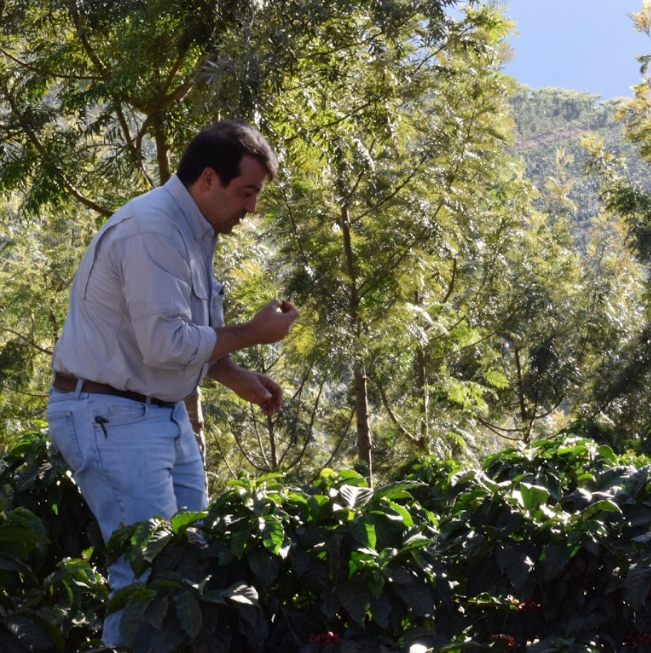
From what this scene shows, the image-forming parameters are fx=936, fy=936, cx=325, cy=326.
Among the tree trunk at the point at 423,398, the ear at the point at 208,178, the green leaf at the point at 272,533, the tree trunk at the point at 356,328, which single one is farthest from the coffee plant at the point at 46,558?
the tree trunk at the point at 423,398

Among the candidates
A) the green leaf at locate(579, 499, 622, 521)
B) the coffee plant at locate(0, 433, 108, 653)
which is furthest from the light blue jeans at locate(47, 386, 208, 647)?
the green leaf at locate(579, 499, 622, 521)

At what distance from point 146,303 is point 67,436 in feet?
1.45

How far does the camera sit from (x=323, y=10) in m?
6.10

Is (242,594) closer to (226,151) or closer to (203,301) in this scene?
(203,301)

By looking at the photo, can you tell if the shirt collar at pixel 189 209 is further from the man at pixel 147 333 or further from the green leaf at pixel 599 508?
the green leaf at pixel 599 508

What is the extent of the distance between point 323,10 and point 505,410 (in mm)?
13026

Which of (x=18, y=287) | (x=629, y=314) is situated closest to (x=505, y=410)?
(x=629, y=314)

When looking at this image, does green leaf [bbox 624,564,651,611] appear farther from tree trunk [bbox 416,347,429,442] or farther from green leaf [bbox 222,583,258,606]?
tree trunk [bbox 416,347,429,442]

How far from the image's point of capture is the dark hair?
8.16 ft

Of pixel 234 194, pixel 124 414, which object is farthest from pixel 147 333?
pixel 234 194

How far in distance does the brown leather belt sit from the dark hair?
0.60 metres

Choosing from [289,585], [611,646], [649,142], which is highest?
[649,142]

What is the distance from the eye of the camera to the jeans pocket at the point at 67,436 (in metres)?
2.46

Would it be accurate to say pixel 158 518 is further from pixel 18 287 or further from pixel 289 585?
pixel 18 287
